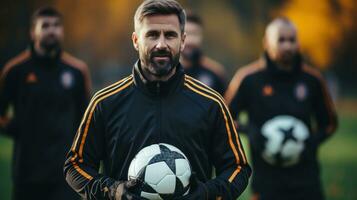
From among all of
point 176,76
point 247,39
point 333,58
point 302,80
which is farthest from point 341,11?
point 176,76

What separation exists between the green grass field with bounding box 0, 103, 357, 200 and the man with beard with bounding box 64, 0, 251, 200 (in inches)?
216

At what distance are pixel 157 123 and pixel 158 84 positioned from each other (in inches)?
9.5

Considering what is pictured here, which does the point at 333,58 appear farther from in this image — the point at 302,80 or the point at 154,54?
the point at 154,54

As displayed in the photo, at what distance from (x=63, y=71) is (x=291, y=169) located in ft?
9.43

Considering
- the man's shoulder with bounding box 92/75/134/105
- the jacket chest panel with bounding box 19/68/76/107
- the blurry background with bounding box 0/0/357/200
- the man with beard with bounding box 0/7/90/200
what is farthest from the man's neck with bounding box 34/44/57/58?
the blurry background with bounding box 0/0/357/200

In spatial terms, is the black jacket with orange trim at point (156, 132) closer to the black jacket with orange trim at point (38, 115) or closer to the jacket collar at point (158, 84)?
the jacket collar at point (158, 84)

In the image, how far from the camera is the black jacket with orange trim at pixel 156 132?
A: 399 centimetres

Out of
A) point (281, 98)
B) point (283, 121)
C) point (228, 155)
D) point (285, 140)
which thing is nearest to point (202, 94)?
point (228, 155)

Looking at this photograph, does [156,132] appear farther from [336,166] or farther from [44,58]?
[336,166]

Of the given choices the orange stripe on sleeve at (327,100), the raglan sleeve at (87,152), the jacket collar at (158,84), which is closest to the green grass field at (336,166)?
the orange stripe on sleeve at (327,100)

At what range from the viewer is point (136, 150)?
3.98m

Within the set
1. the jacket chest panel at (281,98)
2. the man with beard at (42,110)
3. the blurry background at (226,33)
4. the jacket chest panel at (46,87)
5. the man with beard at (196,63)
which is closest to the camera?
the jacket chest panel at (281,98)

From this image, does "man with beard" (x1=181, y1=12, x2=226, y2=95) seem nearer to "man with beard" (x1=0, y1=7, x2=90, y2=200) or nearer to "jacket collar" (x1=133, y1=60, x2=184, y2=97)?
"man with beard" (x1=0, y1=7, x2=90, y2=200)

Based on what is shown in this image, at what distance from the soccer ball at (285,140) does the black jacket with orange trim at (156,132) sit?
237 centimetres
